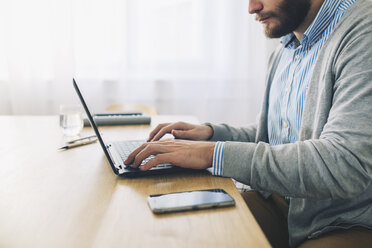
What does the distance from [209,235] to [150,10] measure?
7.88 feet

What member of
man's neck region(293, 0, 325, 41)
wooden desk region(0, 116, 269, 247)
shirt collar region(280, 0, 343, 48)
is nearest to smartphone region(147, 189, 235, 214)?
wooden desk region(0, 116, 269, 247)

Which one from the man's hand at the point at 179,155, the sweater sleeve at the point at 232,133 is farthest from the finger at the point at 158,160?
the sweater sleeve at the point at 232,133

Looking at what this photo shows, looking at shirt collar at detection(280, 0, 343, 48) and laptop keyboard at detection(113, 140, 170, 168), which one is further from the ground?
shirt collar at detection(280, 0, 343, 48)

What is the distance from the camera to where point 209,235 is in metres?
0.51

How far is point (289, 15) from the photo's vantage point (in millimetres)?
1090

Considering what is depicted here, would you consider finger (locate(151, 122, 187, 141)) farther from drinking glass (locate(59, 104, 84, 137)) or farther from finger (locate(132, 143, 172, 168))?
drinking glass (locate(59, 104, 84, 137))

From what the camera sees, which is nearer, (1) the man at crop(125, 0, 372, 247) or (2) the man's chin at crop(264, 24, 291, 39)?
(1) the man at crop(125, 0, 372, 247)

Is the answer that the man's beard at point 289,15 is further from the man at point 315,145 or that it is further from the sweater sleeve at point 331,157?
the sweater sleeve at point 331,157

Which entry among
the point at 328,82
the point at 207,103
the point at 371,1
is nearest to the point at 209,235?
the point at 328,82

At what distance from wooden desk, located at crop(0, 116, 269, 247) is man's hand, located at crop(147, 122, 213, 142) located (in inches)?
8.0

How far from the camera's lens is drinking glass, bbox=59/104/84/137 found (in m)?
1.20

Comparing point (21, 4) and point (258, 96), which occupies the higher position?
point (21, 4)

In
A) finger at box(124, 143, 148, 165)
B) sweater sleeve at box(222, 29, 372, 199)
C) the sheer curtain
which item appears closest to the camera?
sweater sleeve at box(222, 29, 372, 199)

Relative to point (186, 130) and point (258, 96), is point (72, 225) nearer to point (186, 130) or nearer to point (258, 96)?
point (186, 130)
